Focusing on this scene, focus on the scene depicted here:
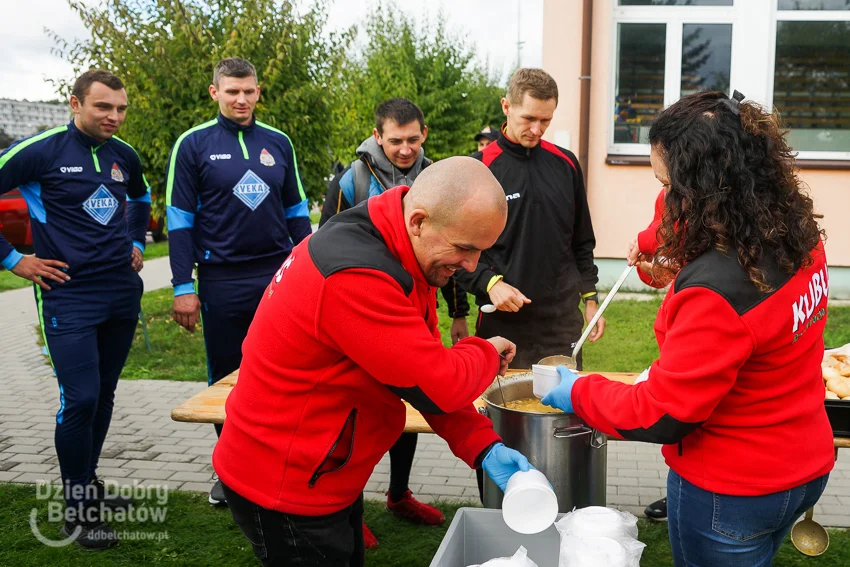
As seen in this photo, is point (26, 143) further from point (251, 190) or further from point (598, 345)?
point (598, 345)

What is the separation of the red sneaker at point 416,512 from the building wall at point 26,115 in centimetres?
2657

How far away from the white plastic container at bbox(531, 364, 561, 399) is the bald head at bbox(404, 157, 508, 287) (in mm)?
628

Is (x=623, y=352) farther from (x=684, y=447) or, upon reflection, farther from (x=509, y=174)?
(x=684, y=447)

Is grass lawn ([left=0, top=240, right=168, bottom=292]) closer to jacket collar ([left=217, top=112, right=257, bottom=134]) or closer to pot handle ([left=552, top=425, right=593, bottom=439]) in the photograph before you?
jacket collar ([left=217, top=112, right=257, bottom=134])

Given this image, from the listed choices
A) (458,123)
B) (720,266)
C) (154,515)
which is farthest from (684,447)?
(458,123)

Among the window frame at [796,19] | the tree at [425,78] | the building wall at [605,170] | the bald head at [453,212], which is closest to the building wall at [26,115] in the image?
the tree at [425,78]

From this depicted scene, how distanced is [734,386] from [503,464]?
631 mm

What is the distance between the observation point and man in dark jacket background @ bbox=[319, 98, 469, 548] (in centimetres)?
413

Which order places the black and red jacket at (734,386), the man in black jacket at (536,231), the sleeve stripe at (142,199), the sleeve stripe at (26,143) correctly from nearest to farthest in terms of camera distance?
the black and red jacket at (734,386), the sleeve stripe at (26,143), the man in black jacket at (536,231), the sleeve stripe at (142,199)

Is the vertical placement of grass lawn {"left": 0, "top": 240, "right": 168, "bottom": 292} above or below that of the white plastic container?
below

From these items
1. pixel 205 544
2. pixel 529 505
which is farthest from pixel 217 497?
pixel 529 505

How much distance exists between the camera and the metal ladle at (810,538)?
356 cm

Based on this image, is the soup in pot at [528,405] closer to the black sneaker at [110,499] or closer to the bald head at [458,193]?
the bald head at [458,193]

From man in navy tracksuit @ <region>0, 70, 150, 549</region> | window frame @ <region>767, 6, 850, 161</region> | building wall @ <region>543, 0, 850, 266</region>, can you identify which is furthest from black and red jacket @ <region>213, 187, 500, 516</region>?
window frame @ <region>767, 6, 850, 161</region>
